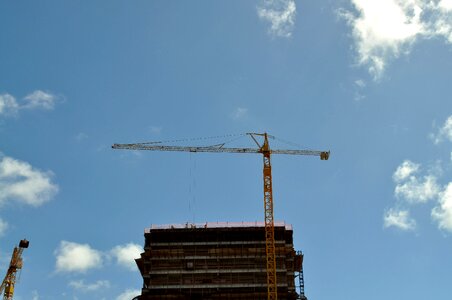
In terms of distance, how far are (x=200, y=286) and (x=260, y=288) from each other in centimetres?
1567

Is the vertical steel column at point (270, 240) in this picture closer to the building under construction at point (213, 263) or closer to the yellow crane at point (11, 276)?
the building under construction at point (213, 263)

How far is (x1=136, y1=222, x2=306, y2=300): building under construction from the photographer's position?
157625 millimetres

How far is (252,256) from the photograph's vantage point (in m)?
162

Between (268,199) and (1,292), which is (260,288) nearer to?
(268,199)

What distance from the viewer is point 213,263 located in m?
162

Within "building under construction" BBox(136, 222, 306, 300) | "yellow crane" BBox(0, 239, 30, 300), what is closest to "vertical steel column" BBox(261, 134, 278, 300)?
"building under construction" BBox(136, 222, 306, 300)

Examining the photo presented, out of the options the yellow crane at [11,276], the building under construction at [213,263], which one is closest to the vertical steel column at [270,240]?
the building under construction at [213,263]

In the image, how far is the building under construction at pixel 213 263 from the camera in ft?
517

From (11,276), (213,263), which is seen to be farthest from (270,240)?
(11,276)

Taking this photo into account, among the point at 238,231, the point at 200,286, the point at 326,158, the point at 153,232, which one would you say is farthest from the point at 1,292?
the point at 326,158

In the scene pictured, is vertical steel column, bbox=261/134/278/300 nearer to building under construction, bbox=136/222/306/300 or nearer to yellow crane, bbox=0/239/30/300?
building under construction, bbox=136/222/306/300

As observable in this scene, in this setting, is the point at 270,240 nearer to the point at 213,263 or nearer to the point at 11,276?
the point at 213,263

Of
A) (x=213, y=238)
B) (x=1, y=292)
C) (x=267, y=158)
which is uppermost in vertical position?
(x=267, y=158)

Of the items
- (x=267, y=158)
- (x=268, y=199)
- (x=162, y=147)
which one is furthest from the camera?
(x=162, y=147)
